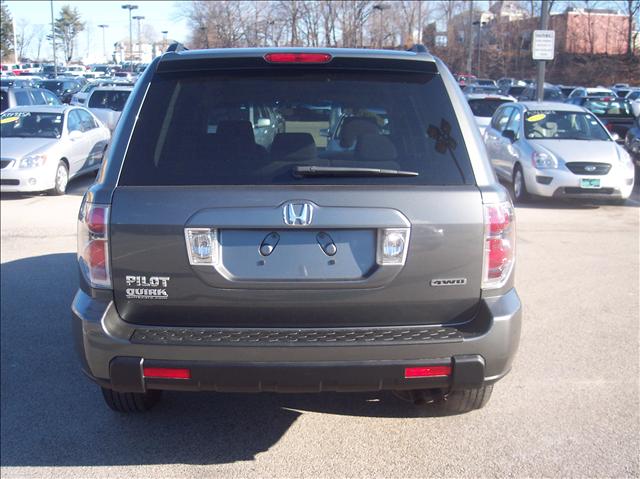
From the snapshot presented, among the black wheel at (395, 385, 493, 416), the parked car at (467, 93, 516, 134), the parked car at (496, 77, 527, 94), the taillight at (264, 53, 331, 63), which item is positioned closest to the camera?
the taillight at (264, 53, 331, 63)

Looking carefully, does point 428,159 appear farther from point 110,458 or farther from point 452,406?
point 110,458

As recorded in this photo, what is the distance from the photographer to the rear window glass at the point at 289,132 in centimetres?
317

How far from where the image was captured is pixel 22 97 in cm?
1856

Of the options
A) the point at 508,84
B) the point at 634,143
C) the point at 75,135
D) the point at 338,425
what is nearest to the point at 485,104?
the point at 634,143

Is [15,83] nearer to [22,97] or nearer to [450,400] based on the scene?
[22,97]

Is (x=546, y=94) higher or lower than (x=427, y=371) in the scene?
higher

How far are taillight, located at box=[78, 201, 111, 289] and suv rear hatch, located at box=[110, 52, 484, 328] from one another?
4 cm

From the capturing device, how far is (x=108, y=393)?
385cm

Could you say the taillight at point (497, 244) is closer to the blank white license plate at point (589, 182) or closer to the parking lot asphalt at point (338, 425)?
the parking lot asphalt at point (338, 425)

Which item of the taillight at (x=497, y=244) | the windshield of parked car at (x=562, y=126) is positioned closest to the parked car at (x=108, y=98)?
the windshield of parked car at (x=562, y=126)

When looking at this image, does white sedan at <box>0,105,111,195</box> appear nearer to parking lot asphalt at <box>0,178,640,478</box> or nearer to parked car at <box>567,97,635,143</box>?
parking lot asphalt at <box>0,178,640,478</box>

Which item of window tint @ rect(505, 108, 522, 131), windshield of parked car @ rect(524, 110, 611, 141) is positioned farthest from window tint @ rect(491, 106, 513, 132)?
windshield of parked car @ rect(524, 110, 611, 141)

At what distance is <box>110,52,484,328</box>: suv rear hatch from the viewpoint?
3.05m

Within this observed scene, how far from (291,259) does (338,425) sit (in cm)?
136
